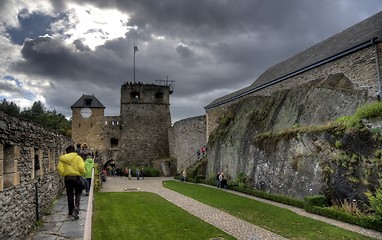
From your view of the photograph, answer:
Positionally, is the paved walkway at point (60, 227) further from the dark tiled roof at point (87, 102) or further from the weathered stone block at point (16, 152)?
the dark tiled roof at point (87, 102)

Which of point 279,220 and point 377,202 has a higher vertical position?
point 377,202

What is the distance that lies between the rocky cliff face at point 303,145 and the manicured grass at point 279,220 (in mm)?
2075

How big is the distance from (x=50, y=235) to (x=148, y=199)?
10.0 m

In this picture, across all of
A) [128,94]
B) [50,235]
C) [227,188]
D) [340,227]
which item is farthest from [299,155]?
[128,94]

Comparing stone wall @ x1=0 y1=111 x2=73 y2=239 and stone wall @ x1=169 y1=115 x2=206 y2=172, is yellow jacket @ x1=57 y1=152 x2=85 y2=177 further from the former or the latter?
stone wall @ x1=169 y1=115 x2=206 y2=172

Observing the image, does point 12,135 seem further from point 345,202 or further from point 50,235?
point 345,202

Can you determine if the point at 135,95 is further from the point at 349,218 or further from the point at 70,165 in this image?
the point at 70,165

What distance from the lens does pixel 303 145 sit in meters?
15.4

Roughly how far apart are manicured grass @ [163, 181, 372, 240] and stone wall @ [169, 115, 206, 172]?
18299 mm

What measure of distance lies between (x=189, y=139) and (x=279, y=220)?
81.1ft

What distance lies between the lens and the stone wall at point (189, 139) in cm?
3497

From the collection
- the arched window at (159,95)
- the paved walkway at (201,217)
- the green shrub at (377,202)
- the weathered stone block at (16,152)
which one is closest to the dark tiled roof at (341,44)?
the green shrub at (377,202)

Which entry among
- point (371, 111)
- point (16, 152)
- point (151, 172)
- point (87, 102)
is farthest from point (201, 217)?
point (87, 102)

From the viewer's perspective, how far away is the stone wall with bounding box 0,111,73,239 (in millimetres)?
5723
